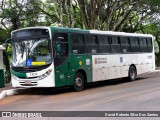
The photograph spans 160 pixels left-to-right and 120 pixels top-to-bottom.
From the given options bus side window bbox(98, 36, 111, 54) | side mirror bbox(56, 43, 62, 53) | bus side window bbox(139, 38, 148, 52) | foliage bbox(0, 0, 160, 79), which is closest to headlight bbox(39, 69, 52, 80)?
side mirror bbox(56, 43, 62, 53)

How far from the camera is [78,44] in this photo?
56.9 feet

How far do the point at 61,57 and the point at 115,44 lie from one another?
5306 mm

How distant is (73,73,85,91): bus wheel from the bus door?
2.72 feet

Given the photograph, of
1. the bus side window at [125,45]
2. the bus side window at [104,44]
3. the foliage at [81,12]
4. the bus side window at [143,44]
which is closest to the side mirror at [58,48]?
the bus side window at [104,44]

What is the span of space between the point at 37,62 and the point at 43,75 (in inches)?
24.7

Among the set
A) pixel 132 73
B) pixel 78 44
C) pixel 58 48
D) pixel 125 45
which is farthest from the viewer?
pixel 132 73

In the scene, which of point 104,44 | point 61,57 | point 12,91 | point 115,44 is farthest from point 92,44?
point 12,91

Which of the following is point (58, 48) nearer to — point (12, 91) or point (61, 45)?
point (61, 45)

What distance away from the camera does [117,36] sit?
20.8 m

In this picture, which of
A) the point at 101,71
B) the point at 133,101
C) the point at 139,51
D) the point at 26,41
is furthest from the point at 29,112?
the point at 139,51

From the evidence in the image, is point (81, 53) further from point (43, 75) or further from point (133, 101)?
point (133, 101)

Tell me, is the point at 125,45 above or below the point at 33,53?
above

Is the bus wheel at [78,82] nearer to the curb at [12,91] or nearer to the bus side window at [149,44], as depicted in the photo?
the curb at [12,91]

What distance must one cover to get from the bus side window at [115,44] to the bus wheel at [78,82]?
139 inches
